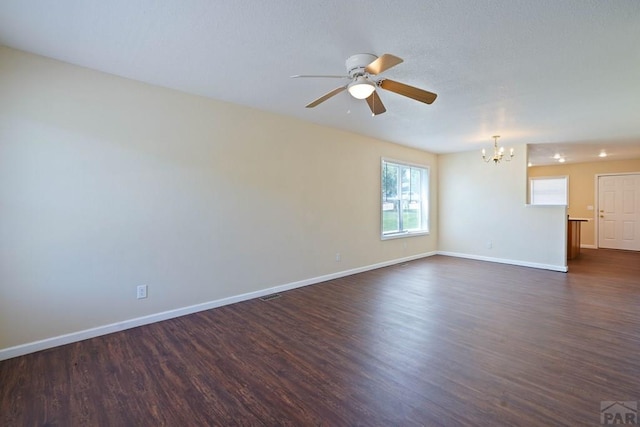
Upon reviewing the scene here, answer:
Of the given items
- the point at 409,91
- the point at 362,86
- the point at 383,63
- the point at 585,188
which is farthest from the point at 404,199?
the point at 585,188

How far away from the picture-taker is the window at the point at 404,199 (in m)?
5.84

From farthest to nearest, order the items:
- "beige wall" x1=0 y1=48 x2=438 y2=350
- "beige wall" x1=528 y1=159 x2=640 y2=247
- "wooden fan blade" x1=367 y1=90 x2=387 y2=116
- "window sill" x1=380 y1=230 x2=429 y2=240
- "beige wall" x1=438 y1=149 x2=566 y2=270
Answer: "beige wall" x1=528 y1=159 x2=640 y2=247 → "window sill" x1=380 y1=230 x2=429 y2=240 → "beige wall" x1=438 y1=149 x2=566 y2=270 → "wooden fan blade" x1=367 y1=90 x2=387 y2=116 → "beige wall" x1=0 y1=48 x2=438 y2=350

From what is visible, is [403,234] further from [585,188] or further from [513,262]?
[585,188]

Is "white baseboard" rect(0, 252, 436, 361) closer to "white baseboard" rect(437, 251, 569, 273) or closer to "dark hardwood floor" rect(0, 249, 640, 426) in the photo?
"dark hardwood floor" rect(0, 249, 640, 426)

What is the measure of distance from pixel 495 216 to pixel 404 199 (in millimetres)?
1920

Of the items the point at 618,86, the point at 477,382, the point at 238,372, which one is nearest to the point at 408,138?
the point at 618,86

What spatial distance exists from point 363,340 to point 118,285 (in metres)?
2.44

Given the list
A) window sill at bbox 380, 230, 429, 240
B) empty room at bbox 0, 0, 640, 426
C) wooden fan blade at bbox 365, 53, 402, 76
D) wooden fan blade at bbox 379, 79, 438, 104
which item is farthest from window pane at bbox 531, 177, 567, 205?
wooden fan blade at bbox 365, 53, 402, 76

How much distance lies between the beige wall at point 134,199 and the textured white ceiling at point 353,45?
1.05 ft

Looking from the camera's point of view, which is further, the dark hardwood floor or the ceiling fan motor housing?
the ceiling fan motor housing

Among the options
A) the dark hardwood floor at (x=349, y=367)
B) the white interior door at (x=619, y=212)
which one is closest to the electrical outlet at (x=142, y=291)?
the dark hardwood floor at (x=349, y=367)

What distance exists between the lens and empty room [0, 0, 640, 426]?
6.09ft

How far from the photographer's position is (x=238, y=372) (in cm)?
215

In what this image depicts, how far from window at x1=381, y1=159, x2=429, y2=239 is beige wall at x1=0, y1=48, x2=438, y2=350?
1819 mm
